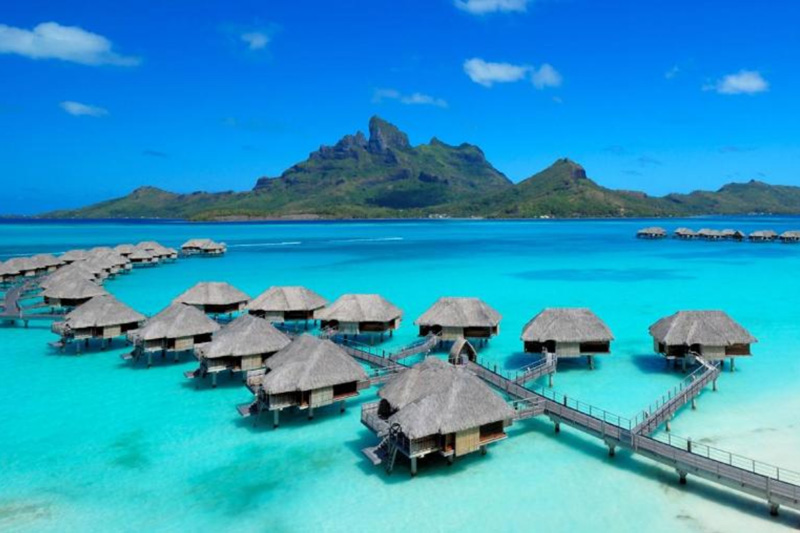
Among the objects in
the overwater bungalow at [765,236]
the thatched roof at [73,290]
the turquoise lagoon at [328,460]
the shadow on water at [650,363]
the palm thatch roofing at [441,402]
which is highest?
the overwater bungalow at [765,236]

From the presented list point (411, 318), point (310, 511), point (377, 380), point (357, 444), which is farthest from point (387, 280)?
point (310, 511)

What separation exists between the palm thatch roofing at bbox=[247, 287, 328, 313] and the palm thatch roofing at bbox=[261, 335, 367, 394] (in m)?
9.62

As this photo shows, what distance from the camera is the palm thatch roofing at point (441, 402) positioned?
45.2 ft

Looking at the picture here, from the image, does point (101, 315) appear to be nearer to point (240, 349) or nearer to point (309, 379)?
point (240, 349)

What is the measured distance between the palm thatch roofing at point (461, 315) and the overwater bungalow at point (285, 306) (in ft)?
22.5

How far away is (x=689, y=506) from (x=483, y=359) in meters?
12.6

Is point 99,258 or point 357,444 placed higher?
point 99,258

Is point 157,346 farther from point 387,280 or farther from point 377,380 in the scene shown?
point 387,280

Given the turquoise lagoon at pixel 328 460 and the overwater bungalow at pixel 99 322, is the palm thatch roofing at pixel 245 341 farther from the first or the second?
the overwater bungalow at pixel 99 322

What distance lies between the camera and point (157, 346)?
2275 cm

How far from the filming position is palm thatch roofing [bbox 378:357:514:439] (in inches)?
542

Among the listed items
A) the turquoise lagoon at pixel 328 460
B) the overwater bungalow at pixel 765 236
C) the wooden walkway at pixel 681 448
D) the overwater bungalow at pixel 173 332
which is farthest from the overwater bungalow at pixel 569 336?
the overwater bungalow at pixel 765 236

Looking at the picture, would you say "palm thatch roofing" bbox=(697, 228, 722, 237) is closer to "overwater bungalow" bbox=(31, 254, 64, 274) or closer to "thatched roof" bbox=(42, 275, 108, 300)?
"thatched roof" bbox=(42, 275, 108, 300)

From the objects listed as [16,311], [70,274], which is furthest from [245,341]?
[70,274]
